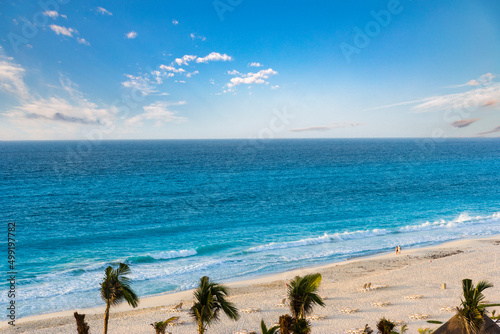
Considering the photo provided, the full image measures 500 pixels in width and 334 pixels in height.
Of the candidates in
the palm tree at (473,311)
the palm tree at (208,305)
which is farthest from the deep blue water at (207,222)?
the palm tree at (473,311)

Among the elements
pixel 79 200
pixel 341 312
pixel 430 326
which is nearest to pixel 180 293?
pixel 341 312

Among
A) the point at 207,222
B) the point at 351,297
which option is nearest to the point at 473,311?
the point at 351,297

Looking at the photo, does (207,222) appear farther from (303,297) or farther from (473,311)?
(473,311)

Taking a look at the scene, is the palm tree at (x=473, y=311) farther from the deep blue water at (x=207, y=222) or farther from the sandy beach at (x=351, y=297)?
the deep blue water at (x=207, y=222)

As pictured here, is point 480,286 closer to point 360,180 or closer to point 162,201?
point 162,201

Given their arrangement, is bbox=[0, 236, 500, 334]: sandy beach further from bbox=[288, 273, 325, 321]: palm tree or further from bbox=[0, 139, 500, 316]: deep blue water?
bbox=[288, 273, 325, 321]: palm tree

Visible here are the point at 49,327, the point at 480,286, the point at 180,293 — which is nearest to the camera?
the point at 480,286

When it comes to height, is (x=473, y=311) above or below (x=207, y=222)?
above

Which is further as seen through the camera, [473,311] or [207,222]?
[207,222]
